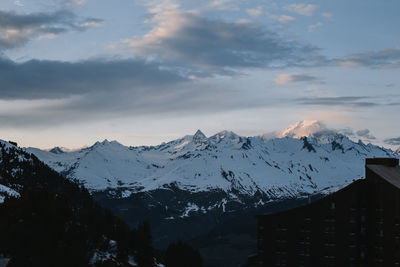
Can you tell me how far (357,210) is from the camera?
162m

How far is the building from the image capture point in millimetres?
157125

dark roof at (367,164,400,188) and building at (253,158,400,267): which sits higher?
dark roof at (367,164,400,188)

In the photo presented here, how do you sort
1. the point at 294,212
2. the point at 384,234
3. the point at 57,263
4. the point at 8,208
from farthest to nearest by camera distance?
the point at 294,212 → the point at 384,234 → the point at 8,208 → the point at 57,263

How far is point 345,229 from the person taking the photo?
533ft

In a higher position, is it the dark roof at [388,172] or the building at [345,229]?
the dark roof at [388,172]

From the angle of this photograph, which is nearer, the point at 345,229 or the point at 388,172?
the point at 345,229

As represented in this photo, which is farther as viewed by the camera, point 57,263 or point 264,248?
point 264,248

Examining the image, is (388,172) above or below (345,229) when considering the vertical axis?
above

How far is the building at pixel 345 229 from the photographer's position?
157 metres

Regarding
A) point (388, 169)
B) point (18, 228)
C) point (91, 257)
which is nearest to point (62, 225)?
point (18, 228)

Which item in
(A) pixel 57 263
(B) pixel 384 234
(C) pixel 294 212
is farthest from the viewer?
(C) pixel 294 212

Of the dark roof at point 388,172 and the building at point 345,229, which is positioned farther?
the dark roof at point 388,172

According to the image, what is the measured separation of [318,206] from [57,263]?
231ft

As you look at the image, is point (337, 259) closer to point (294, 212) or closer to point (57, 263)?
point (294, 212)
